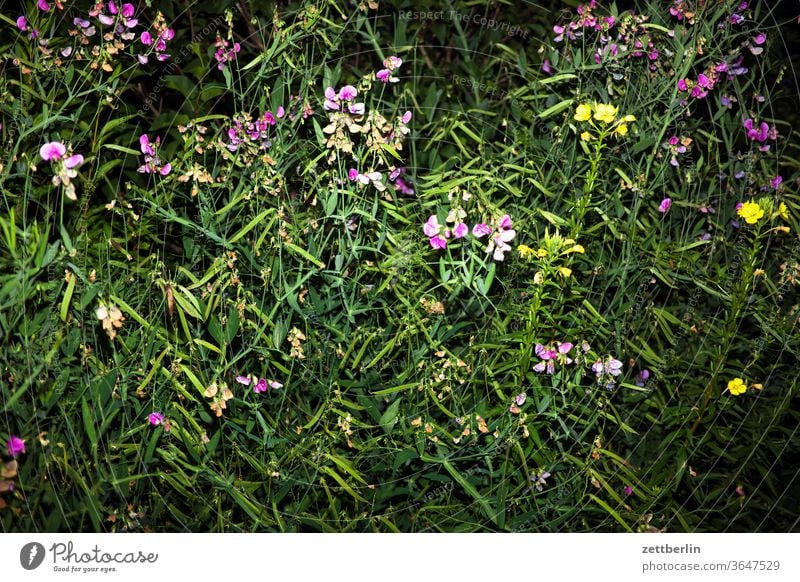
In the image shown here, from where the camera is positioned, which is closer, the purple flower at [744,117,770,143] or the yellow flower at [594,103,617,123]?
the yellow flower at [594,103,617,123]

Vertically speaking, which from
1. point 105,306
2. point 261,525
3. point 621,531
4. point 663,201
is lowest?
point 621,531

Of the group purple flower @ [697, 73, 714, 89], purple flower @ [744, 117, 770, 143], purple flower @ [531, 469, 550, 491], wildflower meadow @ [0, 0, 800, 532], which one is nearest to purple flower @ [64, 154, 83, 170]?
wildflower meadow @ [0, 0, 800, 532]

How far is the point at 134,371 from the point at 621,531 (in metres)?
1.08

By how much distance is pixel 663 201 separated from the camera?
200 cm

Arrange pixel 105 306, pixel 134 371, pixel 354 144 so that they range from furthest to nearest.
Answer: pixel 354 144 → pixel 134 371 → pixel 105 306

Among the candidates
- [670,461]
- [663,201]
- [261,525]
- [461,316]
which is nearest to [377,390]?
[461,316]

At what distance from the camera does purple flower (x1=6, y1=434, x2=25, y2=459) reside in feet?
5.66

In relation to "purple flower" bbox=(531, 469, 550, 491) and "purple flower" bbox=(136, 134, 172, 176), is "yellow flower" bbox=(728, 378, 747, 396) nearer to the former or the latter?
"purple flower" bbox=(531, 469, 550, 491)

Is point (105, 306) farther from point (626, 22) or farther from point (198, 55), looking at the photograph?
point (626, 22)

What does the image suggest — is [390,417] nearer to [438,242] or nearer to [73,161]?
[438,242]

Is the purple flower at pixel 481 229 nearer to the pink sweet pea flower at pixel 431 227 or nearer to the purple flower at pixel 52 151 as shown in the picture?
the pink sweet pea flower at pixel 431 227

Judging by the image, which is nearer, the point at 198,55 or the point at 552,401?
the point at 552,401
